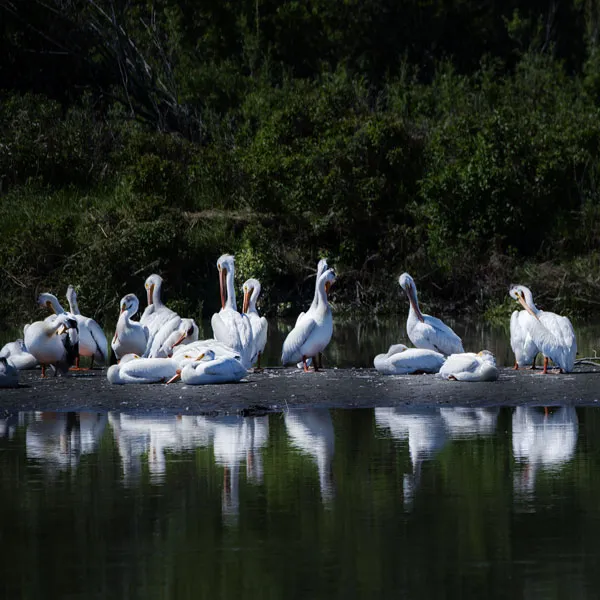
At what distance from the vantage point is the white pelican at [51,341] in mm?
14453

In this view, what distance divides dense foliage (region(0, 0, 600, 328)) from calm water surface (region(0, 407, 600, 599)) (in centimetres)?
1236

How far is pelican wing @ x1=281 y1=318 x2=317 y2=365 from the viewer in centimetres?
1468

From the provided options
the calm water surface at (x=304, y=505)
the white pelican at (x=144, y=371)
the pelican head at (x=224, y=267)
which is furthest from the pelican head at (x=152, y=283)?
the calm water surface at (x=304, y=505)

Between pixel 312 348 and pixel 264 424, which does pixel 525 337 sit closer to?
pixel 312 348

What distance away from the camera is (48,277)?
24484mm

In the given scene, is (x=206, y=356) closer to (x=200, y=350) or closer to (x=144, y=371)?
(x=200, y=350)

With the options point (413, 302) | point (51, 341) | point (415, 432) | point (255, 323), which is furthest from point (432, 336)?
point (415, 432)

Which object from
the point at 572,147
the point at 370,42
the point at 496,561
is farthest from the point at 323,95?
the point at 496,561

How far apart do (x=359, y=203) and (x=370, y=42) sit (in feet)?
27.7

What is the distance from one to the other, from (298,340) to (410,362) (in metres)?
1.19

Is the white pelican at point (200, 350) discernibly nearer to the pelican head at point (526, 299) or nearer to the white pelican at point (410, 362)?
the white pelican at point (410, 362)

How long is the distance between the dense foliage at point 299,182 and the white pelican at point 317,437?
468 inches

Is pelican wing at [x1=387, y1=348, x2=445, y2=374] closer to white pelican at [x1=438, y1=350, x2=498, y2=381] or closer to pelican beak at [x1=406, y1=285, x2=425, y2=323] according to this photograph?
white pelican at [x1=438, y1=350, x2=498, y2=381]

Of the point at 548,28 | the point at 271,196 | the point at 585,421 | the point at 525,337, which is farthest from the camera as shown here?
the point at 548,28
